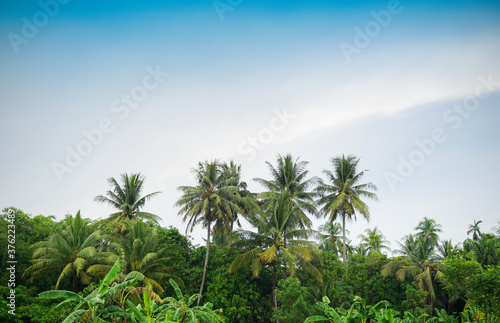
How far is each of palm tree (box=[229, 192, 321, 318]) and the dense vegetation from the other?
3.1 inches

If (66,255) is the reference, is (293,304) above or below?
below

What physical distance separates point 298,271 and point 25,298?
669 inches

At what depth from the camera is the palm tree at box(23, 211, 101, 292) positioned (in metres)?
21.9

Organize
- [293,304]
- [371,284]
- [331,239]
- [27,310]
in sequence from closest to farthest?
[27,310], [293,304], [371,284], [331,239]

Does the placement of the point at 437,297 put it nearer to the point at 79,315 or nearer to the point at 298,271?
the point at 298,271

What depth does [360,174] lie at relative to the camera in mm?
33844

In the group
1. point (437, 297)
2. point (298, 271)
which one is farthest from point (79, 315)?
point (437, 297)

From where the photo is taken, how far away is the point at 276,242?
2581 centimetres

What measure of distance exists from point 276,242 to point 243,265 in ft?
8.94

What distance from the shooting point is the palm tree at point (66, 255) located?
21.9 metres

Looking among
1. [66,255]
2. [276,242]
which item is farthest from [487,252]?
[66,255]

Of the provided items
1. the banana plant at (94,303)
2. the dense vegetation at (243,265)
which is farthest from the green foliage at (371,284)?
the banana plant at (94,303)

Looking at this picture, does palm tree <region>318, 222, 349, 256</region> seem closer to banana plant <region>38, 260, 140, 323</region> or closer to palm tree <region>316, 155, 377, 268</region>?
palm tree <region>316, 155, 377, 268</region>

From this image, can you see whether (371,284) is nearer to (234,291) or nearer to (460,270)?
(460,270)
